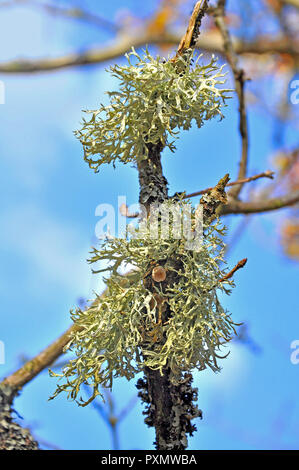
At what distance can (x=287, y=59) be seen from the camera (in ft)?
13.2

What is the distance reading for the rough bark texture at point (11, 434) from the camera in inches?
38.4

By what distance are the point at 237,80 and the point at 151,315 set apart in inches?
35.1

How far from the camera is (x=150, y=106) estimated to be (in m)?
0.73

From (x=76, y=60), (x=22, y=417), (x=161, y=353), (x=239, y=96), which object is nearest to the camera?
(x=161, y=353)

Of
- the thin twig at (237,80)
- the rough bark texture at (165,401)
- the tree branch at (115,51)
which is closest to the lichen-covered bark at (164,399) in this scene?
the rough bark texture at (165,401)

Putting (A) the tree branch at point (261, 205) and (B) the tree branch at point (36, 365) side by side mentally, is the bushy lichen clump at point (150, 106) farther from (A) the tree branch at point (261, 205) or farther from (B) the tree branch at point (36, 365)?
(A) the tree branch at point (261, 205)

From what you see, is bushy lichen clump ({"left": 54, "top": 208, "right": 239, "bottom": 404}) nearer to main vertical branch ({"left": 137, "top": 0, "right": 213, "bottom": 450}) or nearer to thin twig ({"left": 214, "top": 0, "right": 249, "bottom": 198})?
main vertical branch ({"left": 137, "top": 0, "right": 213, "bottom": 450})

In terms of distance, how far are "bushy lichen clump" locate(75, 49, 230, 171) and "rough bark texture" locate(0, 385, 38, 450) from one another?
586mm

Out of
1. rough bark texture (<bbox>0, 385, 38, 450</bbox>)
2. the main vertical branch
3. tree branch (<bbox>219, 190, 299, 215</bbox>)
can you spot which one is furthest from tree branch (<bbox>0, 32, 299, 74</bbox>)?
rough bark texture (<bbox>0, 385, 38, 450</bbox>)

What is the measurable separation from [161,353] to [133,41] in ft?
8.40

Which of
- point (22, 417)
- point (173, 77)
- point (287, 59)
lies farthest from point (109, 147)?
point (287, 59)

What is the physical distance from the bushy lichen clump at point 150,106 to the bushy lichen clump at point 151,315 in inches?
6.0

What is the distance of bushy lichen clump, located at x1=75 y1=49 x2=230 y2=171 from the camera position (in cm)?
73
